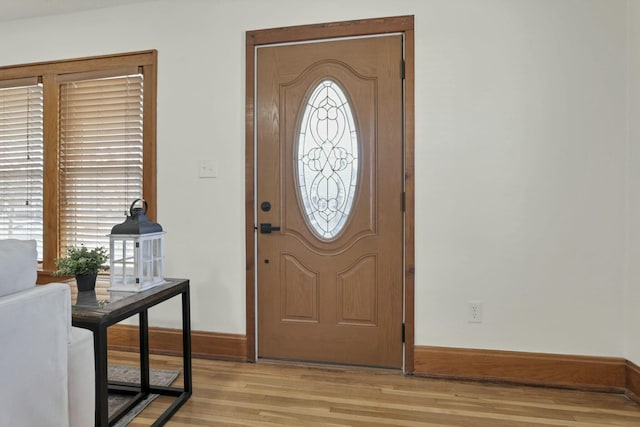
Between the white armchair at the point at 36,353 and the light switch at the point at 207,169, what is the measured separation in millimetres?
1370

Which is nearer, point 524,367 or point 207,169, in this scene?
point 524,367

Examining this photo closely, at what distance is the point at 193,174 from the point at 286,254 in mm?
876

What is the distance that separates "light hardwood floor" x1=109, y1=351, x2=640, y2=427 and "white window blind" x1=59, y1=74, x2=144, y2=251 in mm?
1401

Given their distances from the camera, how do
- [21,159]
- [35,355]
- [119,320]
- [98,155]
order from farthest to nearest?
[21,159] < [98,155] < [119,320] < [35,355]

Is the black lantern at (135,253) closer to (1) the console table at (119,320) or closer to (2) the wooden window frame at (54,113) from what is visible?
(1) the console table at (119,320)

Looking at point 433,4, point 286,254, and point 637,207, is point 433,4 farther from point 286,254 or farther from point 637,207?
point 286,254

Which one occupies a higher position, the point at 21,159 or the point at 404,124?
the point at 404,124

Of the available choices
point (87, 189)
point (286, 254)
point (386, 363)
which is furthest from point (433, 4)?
point (87, 189)

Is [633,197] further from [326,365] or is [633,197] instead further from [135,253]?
[135,253]

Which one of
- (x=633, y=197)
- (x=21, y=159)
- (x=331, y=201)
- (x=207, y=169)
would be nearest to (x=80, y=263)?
(x=207, y=169)

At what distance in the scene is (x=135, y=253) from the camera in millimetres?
1777

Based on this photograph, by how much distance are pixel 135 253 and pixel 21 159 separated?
2.12 metres

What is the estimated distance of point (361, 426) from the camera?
1.82 meters

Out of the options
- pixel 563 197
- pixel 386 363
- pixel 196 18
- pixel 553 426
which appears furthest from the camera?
pixel 196 18
